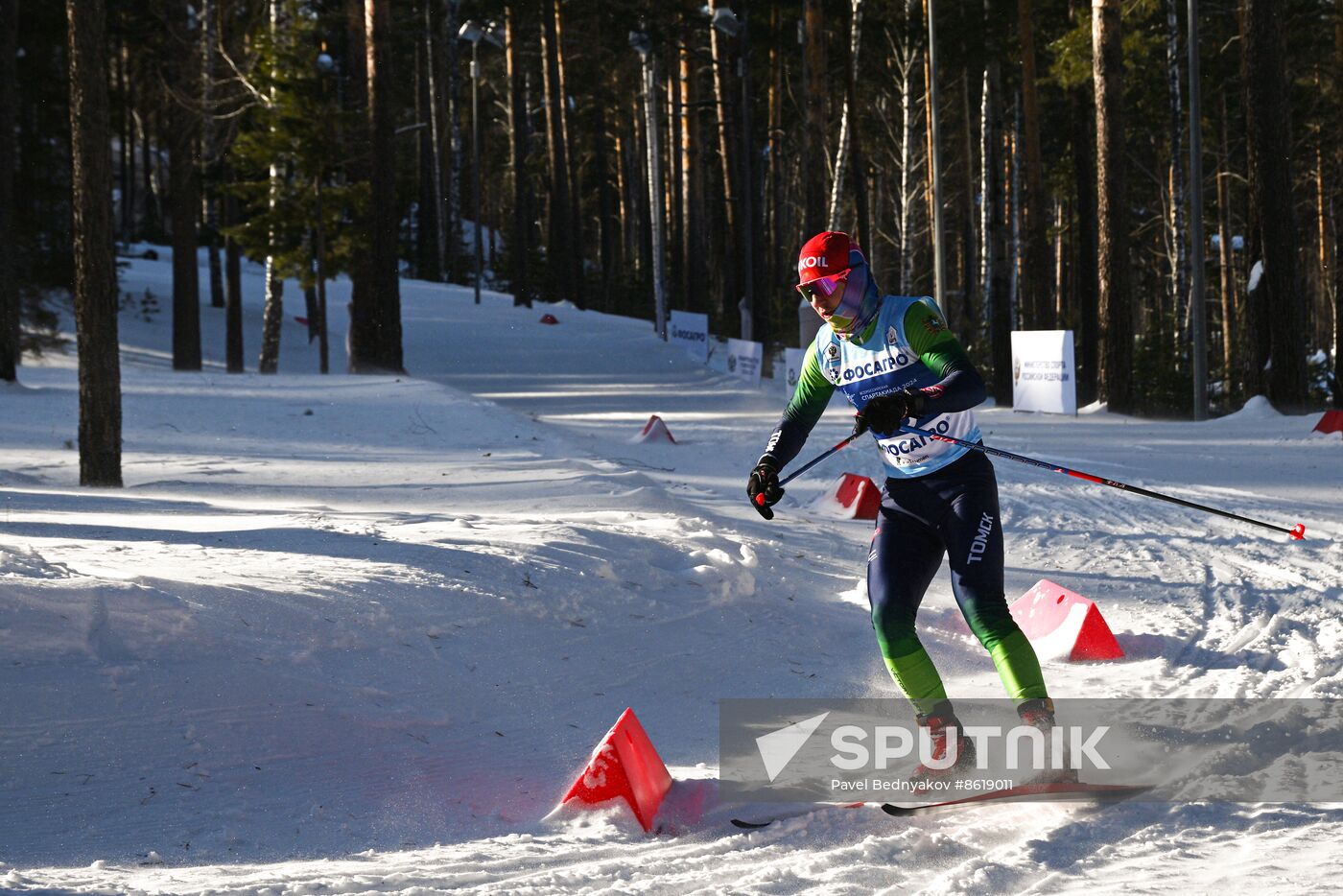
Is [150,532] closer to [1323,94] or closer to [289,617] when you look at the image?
[289,617]

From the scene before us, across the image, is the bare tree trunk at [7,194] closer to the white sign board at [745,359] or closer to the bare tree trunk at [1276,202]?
→ the white sign board at [745,359]

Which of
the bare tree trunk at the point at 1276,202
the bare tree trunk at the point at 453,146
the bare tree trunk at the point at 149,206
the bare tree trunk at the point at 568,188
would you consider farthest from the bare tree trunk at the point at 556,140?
the bare tree trunk at the point at 1276,202

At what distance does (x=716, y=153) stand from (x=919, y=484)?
1909 inches

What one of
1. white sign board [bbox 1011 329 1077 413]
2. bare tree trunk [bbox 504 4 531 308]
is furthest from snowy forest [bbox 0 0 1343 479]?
white sign board [bbox 1011 329 1077 413]

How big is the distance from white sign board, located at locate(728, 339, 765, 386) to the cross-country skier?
20.2 m

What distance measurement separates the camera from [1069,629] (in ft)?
23.4

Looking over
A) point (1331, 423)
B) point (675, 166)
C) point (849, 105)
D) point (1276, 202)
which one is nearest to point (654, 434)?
point (1331, 423)

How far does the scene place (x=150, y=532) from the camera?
834 cm

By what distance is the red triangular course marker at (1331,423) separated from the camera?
16.5 m

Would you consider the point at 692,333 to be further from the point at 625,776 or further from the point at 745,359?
the point at 625,776

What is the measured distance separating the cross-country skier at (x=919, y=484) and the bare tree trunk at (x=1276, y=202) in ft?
53.6

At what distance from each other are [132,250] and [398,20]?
13.1 m

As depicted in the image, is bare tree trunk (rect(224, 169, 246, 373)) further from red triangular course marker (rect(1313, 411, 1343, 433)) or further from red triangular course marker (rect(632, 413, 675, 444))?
red triangular course marker (rect(1313, 411, 1343, 433))

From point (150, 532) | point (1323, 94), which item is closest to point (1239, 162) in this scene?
point (1323, 94)
